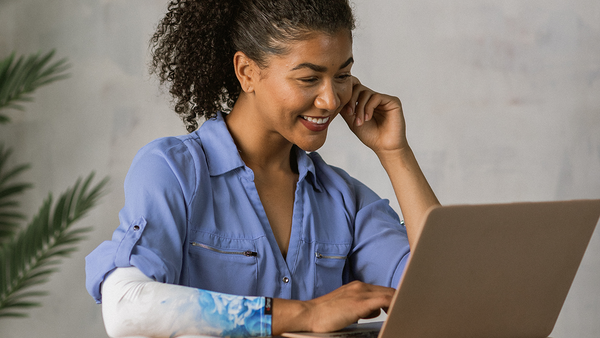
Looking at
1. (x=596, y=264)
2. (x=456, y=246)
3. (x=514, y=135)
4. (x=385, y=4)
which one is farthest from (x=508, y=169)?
(x=456, y=246)

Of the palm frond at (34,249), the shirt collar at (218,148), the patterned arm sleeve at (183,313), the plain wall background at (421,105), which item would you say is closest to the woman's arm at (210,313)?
the patterned arm sleeve at (183,313)

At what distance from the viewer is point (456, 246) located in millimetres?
730

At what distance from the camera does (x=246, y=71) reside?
4.53 ft

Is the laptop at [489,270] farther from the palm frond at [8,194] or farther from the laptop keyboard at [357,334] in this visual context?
the palm frond at [8,194]

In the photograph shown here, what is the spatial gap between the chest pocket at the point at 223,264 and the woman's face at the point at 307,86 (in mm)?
289

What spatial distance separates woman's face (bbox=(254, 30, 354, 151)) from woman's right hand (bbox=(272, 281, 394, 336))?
1.64 feet

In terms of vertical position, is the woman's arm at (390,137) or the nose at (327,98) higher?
the nose at (327,98)

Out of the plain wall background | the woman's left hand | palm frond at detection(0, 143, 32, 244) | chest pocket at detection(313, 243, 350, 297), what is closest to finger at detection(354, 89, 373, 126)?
the woman's left hand

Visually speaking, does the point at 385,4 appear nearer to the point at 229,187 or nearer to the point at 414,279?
the point at 229,187

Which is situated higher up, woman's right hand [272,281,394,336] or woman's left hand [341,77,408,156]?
woman's left hand [341,77,408,156]

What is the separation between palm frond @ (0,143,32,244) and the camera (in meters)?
2.24

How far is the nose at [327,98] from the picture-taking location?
128 centimetres

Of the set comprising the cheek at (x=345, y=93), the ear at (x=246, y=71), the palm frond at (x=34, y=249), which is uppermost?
the ear at (x=246, y=71)

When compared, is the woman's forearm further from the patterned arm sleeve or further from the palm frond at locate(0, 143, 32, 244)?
the palm frond at locate(0, 143, 32, 244)
